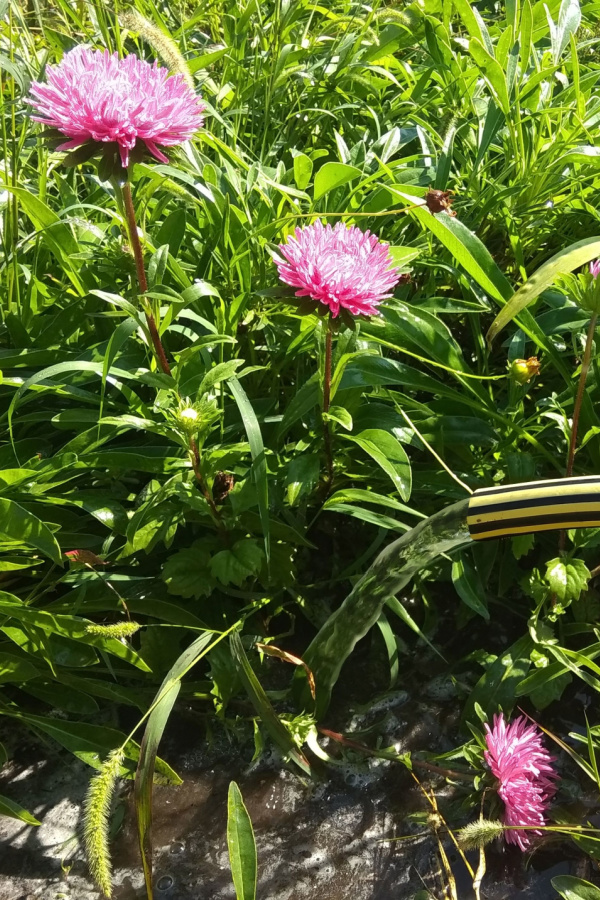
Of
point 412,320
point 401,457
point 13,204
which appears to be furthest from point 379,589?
point 13,204

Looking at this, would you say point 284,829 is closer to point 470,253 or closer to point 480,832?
point 480,832

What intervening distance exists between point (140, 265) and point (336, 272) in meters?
0.24

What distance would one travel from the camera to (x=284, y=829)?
3.21 feet

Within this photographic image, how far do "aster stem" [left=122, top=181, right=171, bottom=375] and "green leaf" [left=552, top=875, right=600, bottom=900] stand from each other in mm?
758

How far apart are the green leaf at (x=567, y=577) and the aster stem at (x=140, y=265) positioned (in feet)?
1.81

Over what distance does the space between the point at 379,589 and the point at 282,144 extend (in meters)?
0.95

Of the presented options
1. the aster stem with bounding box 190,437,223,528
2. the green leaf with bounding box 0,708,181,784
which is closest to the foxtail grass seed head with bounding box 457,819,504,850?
the green leaf with bounding box 0,708,181,784

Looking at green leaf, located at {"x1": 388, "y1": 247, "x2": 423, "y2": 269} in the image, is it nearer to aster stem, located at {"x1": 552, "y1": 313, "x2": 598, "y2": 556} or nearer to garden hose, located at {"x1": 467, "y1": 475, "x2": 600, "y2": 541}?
aster stem, located at {"x1": 552, "y1": 313, "x2": 598, "y2": 556}

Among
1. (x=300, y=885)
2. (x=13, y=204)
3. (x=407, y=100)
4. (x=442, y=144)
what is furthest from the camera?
(x=407, y=100)

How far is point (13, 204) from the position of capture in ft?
3.81

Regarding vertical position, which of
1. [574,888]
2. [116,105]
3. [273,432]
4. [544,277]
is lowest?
[574,888]

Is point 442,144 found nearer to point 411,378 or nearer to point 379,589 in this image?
point 411,378

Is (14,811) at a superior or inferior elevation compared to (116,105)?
inferior

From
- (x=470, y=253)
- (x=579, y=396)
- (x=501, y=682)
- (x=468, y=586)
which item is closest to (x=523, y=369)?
(x=579, y=396)
